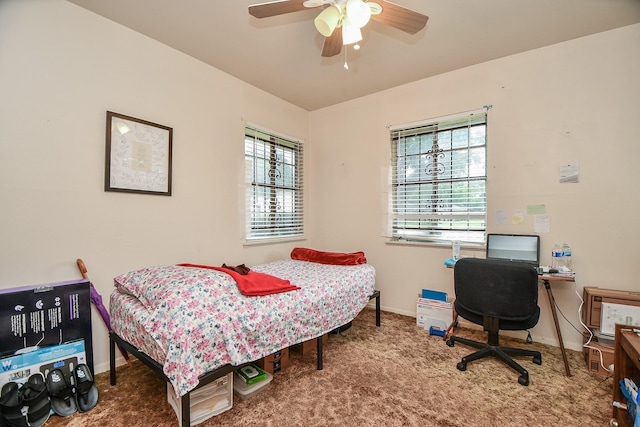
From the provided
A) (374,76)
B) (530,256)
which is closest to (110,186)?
(374,76)

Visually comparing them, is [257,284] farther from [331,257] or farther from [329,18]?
[329,18]

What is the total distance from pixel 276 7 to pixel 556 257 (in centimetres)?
302

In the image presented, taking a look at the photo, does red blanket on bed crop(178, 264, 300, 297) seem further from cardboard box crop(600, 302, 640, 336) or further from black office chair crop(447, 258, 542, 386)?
cardboard box crop(600, 302, 640, 336)

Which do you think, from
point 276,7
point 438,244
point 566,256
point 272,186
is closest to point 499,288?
point 566,256

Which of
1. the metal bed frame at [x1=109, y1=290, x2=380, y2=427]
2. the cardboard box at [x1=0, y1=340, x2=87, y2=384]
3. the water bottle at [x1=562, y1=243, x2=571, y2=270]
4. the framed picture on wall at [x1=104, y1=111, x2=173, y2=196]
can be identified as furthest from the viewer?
the water bottle at [x1=562, y1=243, x2=571, y2=270]

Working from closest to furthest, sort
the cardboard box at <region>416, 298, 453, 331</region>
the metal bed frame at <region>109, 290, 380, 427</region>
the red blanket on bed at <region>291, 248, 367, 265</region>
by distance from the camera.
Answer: the metal bed frame at <region>109, 290, 380, 427</region>, the cardboard box at <region>416, 298, 453, 331</region>, the red blanket on bed at <region>291, 248, 367, 265</region>

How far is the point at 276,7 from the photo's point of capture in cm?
174

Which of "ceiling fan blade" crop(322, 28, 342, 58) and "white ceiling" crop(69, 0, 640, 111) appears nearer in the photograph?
"ceiling fan blade" crop(322, 28, 342, 58)

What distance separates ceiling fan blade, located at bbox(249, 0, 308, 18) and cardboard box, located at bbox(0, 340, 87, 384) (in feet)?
8.15

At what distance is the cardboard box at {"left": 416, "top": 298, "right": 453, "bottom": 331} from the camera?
2.94 m

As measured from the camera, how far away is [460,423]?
5.49 feet

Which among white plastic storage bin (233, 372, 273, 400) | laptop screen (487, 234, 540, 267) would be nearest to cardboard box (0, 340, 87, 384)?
white plastic storage bin (233, 372, 273, 400)

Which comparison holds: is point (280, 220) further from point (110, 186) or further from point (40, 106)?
point (40, 106)

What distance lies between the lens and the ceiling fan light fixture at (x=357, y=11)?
1633 mm
